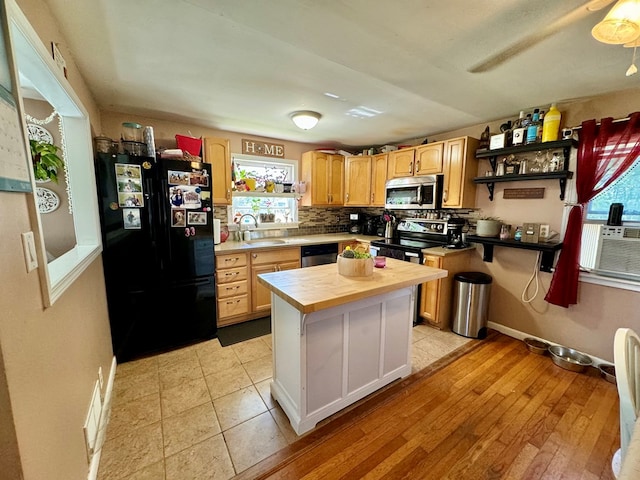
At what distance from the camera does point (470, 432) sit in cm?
166

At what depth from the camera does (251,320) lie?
10.5 ft

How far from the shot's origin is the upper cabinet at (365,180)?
12.5 feet

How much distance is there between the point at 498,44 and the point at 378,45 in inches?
27.6

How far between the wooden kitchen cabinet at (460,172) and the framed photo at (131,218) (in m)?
3.21

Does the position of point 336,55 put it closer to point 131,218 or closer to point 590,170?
point 131,218

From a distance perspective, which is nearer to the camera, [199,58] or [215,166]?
[199,58]

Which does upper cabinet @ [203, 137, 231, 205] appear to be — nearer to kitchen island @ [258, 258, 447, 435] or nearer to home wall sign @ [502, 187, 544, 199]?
kitchen island @ [258, 258, 447, 435]

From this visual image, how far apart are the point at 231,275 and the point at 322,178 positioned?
1982 mm

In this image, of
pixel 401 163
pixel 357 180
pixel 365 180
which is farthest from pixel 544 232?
pixel 357 180

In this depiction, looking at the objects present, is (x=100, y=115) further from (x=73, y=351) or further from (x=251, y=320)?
(x=251, y=320)

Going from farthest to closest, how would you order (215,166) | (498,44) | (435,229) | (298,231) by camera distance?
(298,231), (435,229), (215,166), (498,44)

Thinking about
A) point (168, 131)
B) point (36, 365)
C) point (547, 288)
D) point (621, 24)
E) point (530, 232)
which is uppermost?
point (168, 131)

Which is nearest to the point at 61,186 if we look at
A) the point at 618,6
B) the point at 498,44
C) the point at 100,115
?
the point at 100,115

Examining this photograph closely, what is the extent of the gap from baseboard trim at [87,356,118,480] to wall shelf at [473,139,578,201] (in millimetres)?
3782
